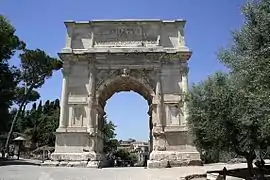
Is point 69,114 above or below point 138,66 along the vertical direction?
below

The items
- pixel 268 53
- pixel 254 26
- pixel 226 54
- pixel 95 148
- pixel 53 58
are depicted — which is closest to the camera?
pixel 268 53

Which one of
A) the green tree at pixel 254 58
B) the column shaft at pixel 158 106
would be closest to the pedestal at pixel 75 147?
the column shaft at pixel 158 106

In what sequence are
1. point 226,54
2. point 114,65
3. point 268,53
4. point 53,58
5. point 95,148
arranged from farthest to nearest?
point 53,58
point 114,65
point 95,148
point 226,54
point 268,53

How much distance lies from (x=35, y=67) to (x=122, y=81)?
36.6 feet

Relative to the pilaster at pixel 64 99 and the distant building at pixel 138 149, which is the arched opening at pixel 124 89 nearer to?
the pilaster at pixel 64 99

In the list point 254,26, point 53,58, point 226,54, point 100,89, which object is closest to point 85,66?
A: point 100,89

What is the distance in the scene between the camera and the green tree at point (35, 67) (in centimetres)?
2733

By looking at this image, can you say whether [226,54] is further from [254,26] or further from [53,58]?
[53,58]

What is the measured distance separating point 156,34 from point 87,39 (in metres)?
4.76

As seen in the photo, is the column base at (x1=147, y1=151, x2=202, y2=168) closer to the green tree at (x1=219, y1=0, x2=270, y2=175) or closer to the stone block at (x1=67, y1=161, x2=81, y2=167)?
the stone block at (x1=67, y1=161, x2=81, y2=167)

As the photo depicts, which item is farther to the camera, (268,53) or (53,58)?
(53,58)

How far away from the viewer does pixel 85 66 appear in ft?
67.3

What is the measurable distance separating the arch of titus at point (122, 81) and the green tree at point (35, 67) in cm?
763

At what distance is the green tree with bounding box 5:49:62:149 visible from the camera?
27.3 m
